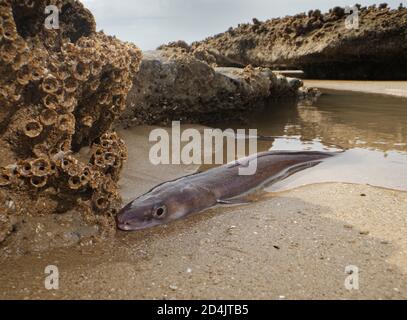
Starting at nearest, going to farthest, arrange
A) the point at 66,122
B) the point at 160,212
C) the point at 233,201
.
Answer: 1. the point at 66,122
2. the point at 160,212
3. the point at 233,201

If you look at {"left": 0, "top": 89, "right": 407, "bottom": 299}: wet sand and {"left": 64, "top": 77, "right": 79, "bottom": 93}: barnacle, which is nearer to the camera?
{"left": 0, "top": 89, "right": 407, "bottom": 299}: wet sand

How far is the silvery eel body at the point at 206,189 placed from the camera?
11.2ft

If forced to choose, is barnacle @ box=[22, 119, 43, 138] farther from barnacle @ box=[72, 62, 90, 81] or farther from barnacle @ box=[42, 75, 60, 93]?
barnacle @ box=[72, 62, 90, 81]

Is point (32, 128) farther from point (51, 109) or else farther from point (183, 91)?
point (183, 91)

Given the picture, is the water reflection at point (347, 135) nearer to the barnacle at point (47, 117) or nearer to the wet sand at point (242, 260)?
the wet sand at point (242, 260)

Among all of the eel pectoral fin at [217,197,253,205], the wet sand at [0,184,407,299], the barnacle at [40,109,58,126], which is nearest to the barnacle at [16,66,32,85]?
the barnacle at [40,109,58,126]

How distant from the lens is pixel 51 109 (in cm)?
284

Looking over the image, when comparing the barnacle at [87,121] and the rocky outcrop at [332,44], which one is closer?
the barnacle at [87,121]

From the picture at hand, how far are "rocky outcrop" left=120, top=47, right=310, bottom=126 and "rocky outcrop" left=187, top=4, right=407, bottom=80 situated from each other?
23.6 ft

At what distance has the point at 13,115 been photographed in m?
2.82

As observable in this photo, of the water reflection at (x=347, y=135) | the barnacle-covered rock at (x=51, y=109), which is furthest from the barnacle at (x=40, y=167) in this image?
the water reflection at (x=347, y=135)

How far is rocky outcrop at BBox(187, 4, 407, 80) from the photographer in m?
15.8

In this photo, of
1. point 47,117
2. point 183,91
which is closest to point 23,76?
point 47,117

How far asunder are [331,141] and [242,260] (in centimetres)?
456
